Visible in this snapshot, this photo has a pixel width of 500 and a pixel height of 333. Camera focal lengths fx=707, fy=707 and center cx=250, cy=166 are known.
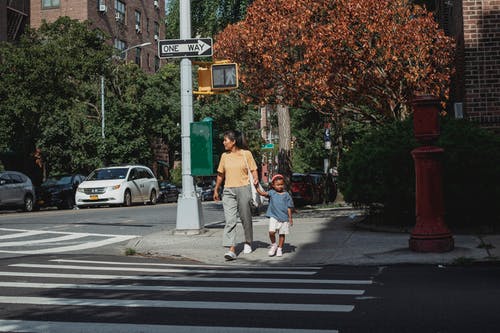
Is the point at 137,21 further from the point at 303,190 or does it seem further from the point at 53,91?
the point at 303,190

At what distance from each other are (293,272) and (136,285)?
2092 mm

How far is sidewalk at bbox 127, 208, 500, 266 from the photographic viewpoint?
956cm

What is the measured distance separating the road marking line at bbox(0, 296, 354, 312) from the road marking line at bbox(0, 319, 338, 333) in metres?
0.79

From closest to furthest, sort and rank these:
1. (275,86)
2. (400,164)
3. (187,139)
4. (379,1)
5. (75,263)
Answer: (75,263) < (400,164) < (187,139) < (379,1) < (275,86)

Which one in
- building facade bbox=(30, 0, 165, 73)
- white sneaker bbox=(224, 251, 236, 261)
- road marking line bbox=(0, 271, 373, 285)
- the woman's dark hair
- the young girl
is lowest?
white sneaker bbox=(224, 251, 236, 261)

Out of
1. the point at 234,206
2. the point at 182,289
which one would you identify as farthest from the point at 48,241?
the point at 182,289

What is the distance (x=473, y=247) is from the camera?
10086 mm

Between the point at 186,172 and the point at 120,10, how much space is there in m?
43.6

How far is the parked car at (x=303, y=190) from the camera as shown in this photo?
29.6 metres

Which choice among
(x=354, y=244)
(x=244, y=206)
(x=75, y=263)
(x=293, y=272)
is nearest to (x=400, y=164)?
(x=354, y=244)

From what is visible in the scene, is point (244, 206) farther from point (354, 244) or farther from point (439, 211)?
point (439, 211)

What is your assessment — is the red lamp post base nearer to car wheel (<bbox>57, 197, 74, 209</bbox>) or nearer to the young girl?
the young girl

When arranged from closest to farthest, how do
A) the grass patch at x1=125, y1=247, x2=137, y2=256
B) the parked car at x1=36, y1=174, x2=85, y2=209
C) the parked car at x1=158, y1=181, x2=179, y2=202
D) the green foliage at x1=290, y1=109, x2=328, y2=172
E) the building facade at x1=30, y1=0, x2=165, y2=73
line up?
1. the grass patch at x1=125, y1=247, x2=137, y2=256
2. the parked car at x1=36, y1=174, x2=85, y2=209
3. the green foliage at x1=290, y1=109, x2=328, y2=172
4. the parked car at x1=158, y1=181, x2=179, y2=202
5. the building facade at x1=30, y1=0, x2=165, y2=73

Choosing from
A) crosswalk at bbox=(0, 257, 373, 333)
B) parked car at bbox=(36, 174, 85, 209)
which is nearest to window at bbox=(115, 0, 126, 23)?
parked car at bbox=(36, 174, 85, 209)
